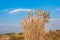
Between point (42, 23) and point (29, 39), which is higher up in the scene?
point (42, 23)

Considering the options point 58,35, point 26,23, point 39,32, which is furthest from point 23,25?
point 58,35

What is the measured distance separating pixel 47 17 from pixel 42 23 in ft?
1.79

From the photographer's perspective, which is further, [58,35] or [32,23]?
[58,35]

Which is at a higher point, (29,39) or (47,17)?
(47,17)

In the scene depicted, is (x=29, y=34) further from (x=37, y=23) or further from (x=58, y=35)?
(x=58, y=35)

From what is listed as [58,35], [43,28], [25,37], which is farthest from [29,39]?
[58,35]

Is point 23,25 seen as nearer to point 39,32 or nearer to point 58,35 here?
point 39,32

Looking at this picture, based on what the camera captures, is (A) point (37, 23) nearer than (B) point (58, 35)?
Yes

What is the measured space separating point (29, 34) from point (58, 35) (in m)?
15.4

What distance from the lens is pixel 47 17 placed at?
47.5ft

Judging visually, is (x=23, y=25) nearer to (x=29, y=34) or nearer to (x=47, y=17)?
(x=29, y=34)

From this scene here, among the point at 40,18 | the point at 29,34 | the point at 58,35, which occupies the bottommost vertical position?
the point at 58,35

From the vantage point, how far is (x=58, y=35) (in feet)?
96.3

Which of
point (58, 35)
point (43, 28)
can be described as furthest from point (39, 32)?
point (58, 35)
